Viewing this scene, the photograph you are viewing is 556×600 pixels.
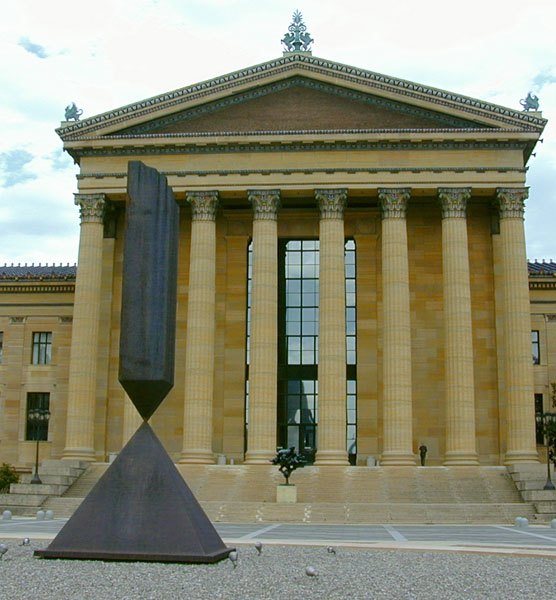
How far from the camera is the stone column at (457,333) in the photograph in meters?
53.1

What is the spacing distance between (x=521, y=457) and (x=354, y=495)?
1104 cm

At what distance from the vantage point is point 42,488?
158ft

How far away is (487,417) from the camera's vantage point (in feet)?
186

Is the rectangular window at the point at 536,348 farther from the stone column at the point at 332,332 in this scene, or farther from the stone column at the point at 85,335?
the stone column at the point at 85,335

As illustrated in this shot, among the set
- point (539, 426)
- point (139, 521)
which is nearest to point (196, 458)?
point (539, 426)

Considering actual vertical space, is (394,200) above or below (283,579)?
above

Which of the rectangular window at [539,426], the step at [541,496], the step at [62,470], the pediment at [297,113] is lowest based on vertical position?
the step at [541,496]

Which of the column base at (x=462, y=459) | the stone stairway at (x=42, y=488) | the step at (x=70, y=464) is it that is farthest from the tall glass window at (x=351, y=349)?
the stone stairway at (x=42, y=488)

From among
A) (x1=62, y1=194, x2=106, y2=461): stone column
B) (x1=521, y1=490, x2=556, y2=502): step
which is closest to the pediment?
(x1=62, y1=194, x2=106, y2=461): stone column

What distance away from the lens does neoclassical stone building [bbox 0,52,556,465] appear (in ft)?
178

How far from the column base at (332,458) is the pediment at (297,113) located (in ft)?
62.9

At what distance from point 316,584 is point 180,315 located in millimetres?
43024

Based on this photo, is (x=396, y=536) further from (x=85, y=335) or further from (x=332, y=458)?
(x=85, y=335)

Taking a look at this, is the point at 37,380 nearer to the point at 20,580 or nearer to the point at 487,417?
the point at 487,417
